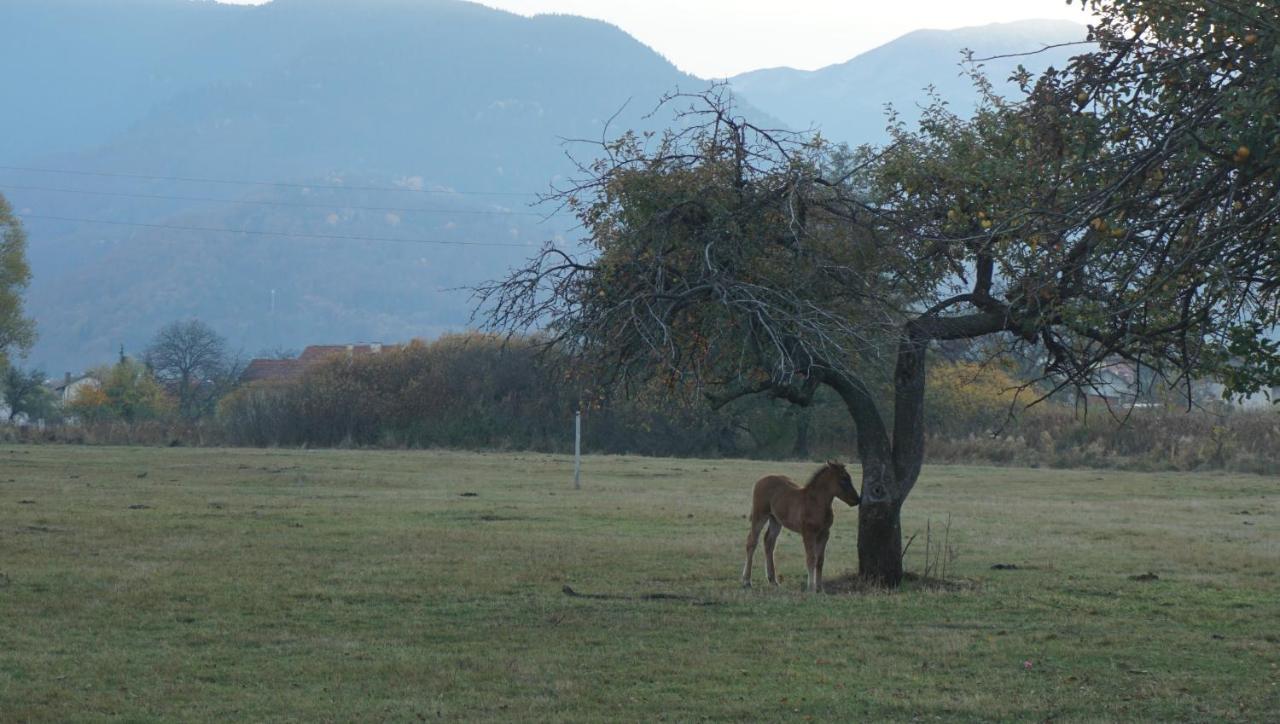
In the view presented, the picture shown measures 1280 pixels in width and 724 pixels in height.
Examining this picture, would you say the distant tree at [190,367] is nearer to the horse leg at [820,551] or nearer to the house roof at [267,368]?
the house roof at [267,368]

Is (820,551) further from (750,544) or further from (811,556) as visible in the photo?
(750,544)

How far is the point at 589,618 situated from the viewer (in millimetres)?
13828

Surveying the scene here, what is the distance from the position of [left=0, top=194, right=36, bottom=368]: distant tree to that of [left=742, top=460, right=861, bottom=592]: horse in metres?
59.6

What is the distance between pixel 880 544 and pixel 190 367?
9975 centimetres

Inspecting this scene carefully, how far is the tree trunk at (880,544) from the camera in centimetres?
1605

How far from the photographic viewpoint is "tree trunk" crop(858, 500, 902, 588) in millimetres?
16047

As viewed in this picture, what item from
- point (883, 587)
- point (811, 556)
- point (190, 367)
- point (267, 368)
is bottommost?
point (883, 587)

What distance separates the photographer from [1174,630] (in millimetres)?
13570

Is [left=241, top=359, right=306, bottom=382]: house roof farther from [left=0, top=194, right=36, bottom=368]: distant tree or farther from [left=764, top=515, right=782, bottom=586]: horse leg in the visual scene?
[left=764, top=515, right=782, bottom=586]: horse leg

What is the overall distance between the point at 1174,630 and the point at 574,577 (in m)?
6.84

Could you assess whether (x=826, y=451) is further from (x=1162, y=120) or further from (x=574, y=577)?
(x=1162, y=120)

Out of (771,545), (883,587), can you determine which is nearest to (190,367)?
(771,545)

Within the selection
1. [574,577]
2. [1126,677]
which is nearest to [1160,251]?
[1126,677]

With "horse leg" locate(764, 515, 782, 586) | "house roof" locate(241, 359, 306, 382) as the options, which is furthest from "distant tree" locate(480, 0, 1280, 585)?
"house roof" locate(241, 359, 306, 382)
